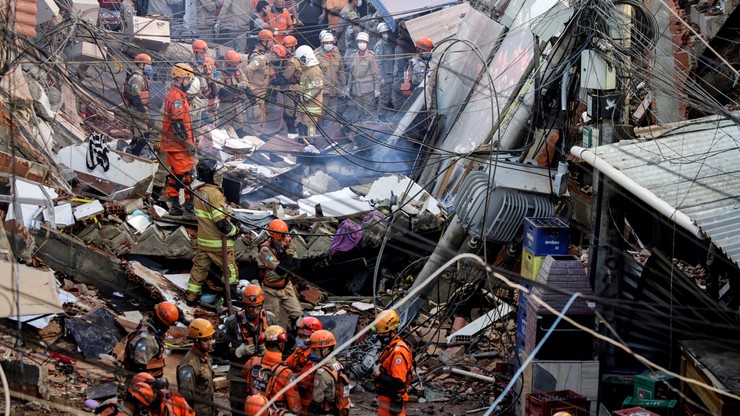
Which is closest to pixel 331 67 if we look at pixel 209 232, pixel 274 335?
pixel 209 232

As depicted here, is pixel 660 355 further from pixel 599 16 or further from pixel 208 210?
pixel 208 210

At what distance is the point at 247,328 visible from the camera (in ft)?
31.4

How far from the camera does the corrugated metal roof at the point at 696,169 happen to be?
7547 millimetres

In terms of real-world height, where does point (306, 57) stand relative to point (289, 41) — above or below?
below

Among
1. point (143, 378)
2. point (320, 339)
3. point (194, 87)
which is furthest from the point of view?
point (194, 87)

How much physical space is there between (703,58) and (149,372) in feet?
31.4

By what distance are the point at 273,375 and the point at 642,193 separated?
11.5 ft

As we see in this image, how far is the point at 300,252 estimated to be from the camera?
12.5 m

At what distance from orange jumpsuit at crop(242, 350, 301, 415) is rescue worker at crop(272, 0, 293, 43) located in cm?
1508

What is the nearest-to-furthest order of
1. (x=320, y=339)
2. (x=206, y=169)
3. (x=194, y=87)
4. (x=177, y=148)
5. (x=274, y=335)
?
(x=320, y=339) < (x=274, y=335) < (x=206, y=169) < (x=177, y=148) < (x=194, y=87)

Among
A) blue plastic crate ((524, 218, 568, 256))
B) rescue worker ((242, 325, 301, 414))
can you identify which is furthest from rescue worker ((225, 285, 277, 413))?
blue plastic crate ((524, 218, 568, 256))

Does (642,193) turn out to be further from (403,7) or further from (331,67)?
(403,7)

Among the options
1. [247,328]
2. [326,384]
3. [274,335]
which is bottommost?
[247,328]

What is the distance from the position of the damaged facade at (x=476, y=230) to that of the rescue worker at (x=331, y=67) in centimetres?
375
